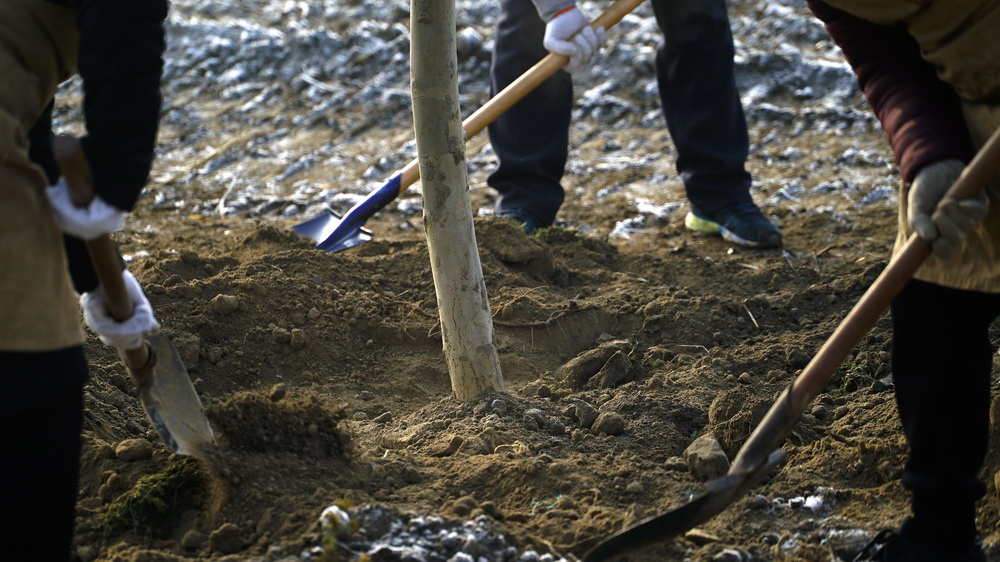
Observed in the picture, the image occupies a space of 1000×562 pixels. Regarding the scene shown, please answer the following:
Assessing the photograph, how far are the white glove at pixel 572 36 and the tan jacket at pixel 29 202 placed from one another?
241 cm

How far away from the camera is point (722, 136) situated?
425 centimetres

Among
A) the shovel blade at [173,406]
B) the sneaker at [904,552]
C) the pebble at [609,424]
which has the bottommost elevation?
the pebble at [609,424]

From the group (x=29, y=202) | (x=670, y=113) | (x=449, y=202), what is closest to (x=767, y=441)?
(x=449, y=202)

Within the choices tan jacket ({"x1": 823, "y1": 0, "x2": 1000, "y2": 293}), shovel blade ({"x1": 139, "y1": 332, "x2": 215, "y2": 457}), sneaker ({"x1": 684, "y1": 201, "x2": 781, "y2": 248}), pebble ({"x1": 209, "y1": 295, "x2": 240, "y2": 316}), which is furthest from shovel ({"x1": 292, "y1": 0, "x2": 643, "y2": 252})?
tan jacket ({"x1": 823, "y1": 0, "x2": 1000, "y2": 293})

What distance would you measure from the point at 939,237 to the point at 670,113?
283cm

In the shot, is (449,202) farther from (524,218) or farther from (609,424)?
(524,218)

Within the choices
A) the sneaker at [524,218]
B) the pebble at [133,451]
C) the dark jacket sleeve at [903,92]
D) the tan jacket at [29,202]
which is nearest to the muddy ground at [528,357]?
the pebble at [133,451]

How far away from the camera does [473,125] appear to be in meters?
3.66

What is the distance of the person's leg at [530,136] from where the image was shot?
4.19m

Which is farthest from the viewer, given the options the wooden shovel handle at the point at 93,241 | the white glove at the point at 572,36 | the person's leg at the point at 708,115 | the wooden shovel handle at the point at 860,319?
the person's leg at the point at 708,115

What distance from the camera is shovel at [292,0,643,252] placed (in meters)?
3.72

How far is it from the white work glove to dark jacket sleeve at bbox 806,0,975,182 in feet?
0.10

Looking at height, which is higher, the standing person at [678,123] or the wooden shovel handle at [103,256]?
the wooden shovel handle at [103,256]

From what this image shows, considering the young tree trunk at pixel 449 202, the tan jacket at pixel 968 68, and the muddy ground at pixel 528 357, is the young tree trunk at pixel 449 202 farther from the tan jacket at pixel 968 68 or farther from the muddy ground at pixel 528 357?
the tan jacket at pixel 968 68
